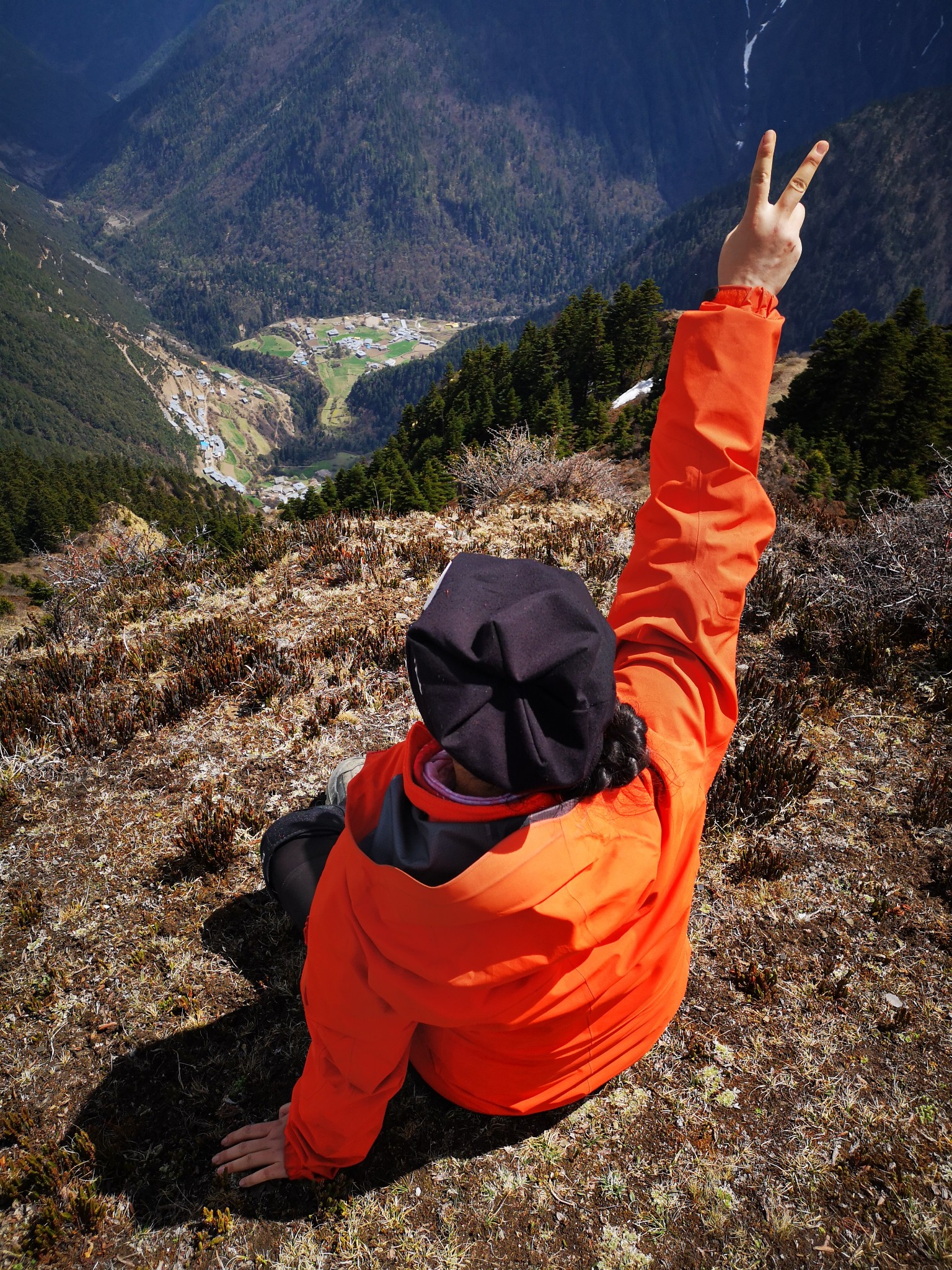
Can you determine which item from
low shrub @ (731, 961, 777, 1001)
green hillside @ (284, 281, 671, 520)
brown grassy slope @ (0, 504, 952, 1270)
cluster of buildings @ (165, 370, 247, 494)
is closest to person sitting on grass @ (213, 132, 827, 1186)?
brown grassy slope @ (0, 504, 952, 1270)

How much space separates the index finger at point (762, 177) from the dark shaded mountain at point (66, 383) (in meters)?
155

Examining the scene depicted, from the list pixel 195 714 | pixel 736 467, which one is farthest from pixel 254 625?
pixel 736 467

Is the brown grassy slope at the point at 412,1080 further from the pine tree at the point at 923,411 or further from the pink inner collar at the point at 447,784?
the pine tree at the point at 923,411

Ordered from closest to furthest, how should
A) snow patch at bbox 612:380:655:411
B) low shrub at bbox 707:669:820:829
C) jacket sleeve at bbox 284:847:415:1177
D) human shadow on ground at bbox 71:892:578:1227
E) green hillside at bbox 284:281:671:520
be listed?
jacket sleeve at bbox 284:847:415:1177
human shadow on ground at bbox 71:892:578:1227
low shrub at bbox 707:669:820:829
green hillside at bbox 284:281:671:520
snow patch at bbox 612:380:655:411

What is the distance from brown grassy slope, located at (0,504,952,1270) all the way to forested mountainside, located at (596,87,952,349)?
189392 mm

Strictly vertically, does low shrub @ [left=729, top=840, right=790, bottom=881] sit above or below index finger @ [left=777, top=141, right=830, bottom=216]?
below

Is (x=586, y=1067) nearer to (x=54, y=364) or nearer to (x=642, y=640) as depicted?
(x=642, y=640)

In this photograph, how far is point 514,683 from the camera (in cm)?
119

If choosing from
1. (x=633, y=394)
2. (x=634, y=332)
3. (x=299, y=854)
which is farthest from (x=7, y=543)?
(x=299, y=854)

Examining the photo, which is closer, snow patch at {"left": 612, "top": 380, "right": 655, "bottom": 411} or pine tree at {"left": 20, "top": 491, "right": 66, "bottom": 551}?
snow patch at {"left": 612, "top": 380, "right": 655, "bottom": 411}

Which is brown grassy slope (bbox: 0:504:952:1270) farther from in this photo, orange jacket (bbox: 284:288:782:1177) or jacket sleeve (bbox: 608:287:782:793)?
jacket sleeve (bbox: 608:287:782:793)

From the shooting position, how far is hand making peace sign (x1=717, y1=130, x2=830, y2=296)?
6.04 ft

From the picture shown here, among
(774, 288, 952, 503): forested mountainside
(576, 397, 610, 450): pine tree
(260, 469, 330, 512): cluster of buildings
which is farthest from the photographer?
(260, 469, 330, 512): cluster of buildings

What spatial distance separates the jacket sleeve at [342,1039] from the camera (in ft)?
5.64
